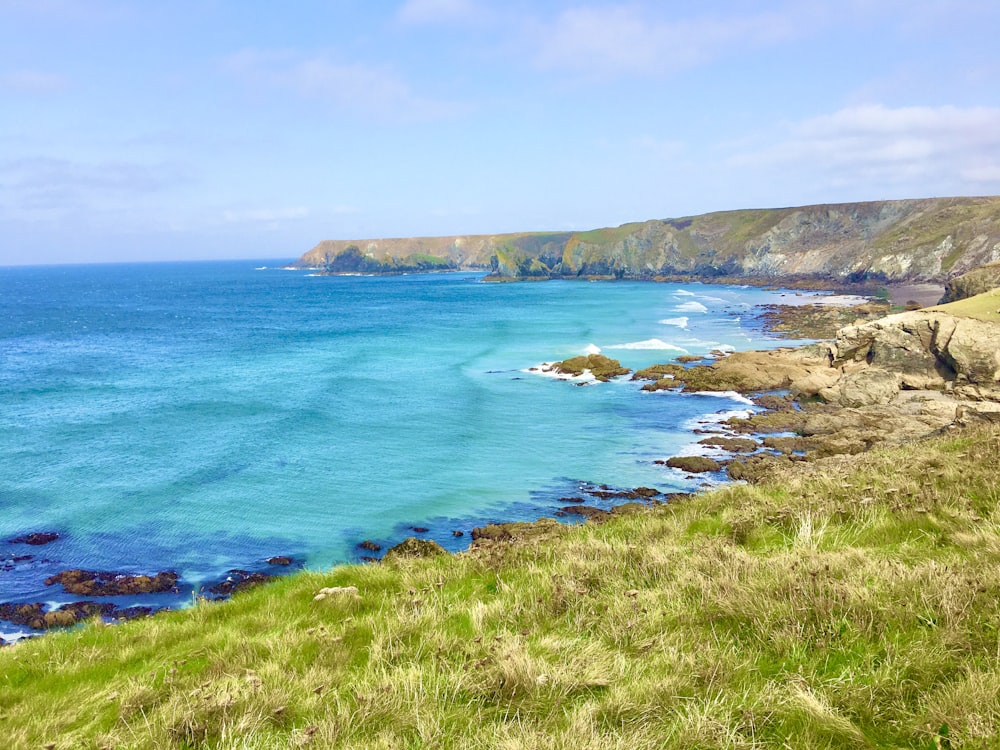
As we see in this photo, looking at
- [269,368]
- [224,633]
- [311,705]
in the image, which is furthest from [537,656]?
[269,368]

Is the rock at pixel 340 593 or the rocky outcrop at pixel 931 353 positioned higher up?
the rock at pixel 340 593

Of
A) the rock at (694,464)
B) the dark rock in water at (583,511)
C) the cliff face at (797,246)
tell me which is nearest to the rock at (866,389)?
the rock at (694,464)

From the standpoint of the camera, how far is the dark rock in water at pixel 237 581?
54.3 ft

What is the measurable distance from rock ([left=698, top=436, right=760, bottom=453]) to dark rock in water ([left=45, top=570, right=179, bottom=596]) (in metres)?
22.3

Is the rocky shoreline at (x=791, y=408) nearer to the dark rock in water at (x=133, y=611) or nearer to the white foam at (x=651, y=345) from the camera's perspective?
the dark rock in water at (x=133, y=611)

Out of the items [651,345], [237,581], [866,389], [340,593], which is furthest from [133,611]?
[651,345]

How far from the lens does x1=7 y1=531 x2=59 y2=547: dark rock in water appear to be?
19.8 metres

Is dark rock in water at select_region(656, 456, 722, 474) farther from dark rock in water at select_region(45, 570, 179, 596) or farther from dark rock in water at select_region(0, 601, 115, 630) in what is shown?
dark rock in water at select_region(0, 601, 115, 630)

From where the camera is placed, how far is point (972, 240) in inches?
4257

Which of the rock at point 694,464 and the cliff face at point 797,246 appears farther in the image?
the cliff face at point 797,246

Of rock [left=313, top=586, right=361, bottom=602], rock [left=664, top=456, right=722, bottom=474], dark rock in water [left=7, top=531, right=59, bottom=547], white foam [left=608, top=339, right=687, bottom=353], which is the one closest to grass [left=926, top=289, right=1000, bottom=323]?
rock [left=664, top=456, right=722, bottom=474]

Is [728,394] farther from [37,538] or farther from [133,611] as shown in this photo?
[37,538]

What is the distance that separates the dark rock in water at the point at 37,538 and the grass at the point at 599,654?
16137 millimetres

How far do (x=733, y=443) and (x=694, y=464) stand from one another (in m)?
4.30
